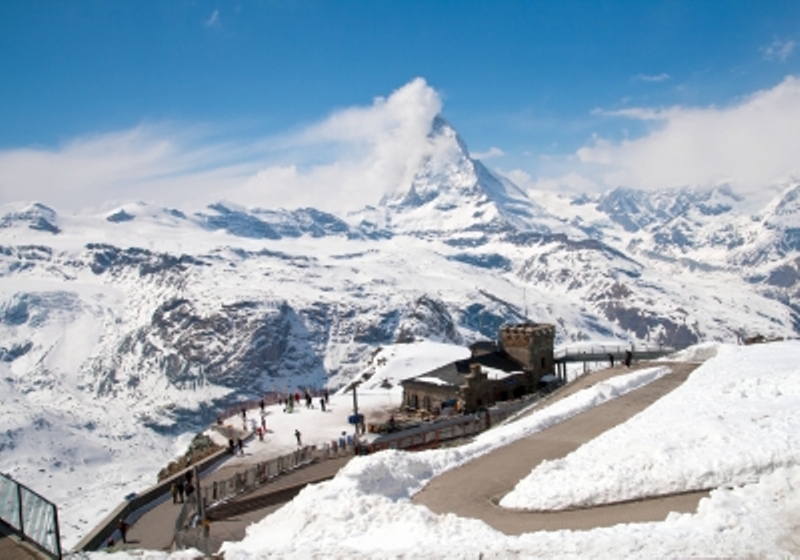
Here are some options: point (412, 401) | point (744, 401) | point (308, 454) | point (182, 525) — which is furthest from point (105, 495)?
point (744, 401)

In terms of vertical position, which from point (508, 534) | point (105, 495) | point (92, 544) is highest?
point (508, 534)

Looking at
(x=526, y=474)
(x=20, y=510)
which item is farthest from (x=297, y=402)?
(x=20, y=510)

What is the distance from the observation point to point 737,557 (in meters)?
15.2

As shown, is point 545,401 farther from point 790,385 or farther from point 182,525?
point 182,525

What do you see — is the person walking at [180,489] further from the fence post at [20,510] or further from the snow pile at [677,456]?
the fence post at [20,510]

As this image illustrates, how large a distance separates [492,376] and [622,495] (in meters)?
35.9

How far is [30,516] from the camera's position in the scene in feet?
48.2

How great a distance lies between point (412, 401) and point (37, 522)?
45101 mm

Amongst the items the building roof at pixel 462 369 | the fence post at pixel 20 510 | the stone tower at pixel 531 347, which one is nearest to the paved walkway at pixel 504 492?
the fence post at pixel 20 510

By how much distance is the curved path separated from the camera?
19.6m

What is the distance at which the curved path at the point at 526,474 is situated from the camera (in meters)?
19.6

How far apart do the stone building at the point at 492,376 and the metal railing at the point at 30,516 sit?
133 feet

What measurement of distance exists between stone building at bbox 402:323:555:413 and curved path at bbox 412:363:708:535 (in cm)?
1467

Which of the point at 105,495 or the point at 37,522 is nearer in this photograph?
the point at 37,522
